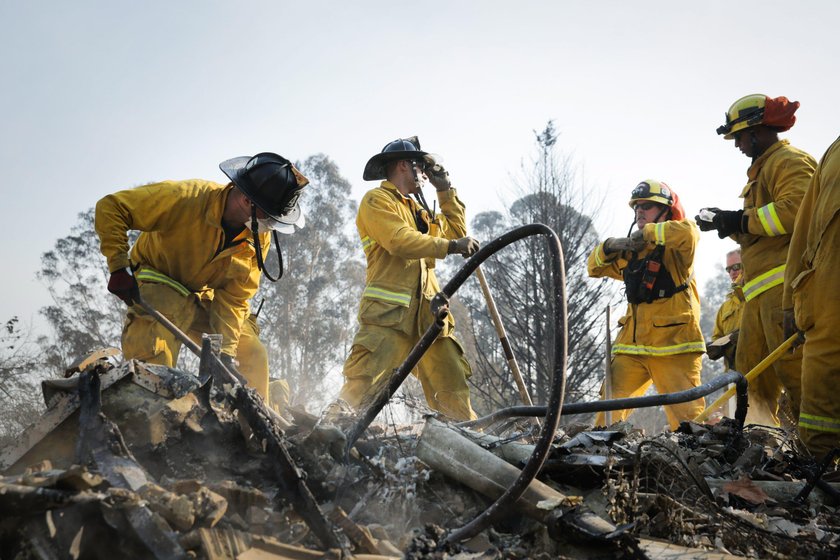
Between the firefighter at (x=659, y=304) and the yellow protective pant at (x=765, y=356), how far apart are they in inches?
21.8

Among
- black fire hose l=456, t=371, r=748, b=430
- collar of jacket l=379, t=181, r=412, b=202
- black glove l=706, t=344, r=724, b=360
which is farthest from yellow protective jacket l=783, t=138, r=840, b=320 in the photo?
black glove l=706, t=344, r=724, b=360

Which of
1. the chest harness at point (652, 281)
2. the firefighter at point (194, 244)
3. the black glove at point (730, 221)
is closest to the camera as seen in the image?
the firefighter at point (194, 244)

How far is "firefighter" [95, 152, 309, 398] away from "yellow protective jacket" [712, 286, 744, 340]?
18.6ft

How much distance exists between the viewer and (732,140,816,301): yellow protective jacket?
432 cm

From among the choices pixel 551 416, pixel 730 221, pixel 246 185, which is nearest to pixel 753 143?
pixel 730 221

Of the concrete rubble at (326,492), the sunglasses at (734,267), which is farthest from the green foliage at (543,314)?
the concrete rubble at (326,492)

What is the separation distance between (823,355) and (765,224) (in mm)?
1504

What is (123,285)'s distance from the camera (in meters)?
3.67

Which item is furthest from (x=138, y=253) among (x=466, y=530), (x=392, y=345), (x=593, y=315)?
(x=593, y=315)

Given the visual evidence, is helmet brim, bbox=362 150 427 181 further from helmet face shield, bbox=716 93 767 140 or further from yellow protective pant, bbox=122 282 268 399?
helmet face shield, bbox=716 93 767 140

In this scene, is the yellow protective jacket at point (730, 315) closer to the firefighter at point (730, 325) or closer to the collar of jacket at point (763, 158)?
the firefighter at point (730, 325)

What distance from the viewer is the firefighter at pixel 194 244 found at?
3.80 m

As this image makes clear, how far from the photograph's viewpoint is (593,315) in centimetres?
941

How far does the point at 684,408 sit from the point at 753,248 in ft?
4.95
